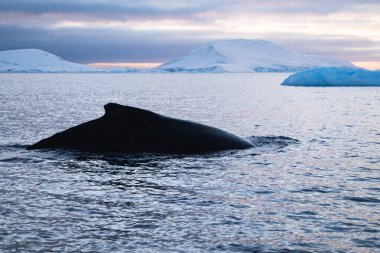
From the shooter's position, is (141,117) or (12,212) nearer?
(12,212)

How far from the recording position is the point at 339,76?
9162cm

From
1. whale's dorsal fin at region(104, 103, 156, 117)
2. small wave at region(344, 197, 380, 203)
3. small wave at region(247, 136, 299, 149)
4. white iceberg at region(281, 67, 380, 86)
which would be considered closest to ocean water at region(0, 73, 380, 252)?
small wave at region(344, 197, 380, 203)

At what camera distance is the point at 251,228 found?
28.9ft

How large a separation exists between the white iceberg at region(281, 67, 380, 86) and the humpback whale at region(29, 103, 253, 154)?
3013 inches

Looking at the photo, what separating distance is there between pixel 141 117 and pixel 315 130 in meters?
14.4

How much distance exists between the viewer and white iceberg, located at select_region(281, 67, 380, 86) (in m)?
88.8

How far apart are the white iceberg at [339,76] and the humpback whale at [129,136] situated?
76519 mm

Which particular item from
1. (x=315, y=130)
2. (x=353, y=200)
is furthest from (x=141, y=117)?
(x=315, y=130)

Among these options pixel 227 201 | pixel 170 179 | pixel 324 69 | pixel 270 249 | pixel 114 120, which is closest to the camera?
pixel 270 249

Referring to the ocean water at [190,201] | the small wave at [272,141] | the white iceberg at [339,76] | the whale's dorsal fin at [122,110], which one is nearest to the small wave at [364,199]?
the ocean water at [190,201]

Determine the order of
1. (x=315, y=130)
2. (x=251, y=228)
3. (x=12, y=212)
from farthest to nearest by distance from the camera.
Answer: (x=315, y=130)
(x=12, y=212)
(x=251, y=228)

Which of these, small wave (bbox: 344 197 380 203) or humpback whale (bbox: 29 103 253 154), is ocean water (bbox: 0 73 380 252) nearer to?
small wave (bbox: 344 197 380 203)

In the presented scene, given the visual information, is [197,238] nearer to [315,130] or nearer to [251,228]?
[251,228]

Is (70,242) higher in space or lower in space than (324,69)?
lower
